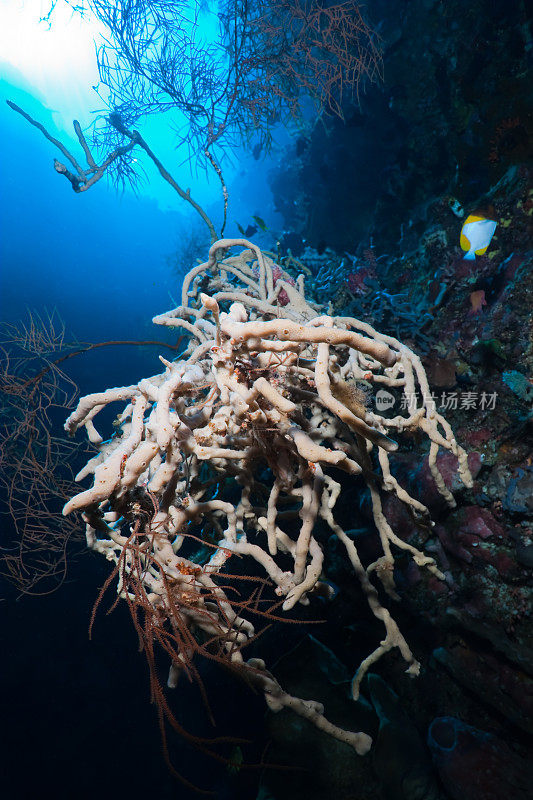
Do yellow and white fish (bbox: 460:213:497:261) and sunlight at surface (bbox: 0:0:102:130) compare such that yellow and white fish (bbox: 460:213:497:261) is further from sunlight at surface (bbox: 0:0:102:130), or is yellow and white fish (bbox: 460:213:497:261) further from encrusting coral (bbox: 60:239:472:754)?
sunlight at surface (bbox: 0:0:102:130)

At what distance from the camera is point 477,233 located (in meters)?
3.32

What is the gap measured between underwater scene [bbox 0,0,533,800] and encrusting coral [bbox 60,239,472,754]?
0.02m

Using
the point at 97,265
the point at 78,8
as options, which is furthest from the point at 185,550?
the point at 97,265

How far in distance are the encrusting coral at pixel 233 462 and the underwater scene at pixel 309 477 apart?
0.02m

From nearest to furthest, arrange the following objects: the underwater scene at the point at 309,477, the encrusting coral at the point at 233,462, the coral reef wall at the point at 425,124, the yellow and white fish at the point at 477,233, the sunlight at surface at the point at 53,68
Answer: the encrusting coral at the point at 233,462 → the underwater scene at the point at 309,477 → the yellow and white fish at the point at 477,233 → the coral reef wall at the point at 425,124 → the sunlight at surface at the point at 53,68

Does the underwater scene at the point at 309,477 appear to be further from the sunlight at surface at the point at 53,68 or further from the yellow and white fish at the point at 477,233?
the sunlight at surface at the point at 53,68

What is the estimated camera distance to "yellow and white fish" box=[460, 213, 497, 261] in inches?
128

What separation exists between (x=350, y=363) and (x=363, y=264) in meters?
4.13

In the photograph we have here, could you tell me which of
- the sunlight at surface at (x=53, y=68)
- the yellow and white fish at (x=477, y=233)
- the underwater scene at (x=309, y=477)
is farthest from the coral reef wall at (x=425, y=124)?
the sunlight at surface at (x=53, y=68)

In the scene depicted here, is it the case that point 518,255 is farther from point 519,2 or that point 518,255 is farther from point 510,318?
point 519,2

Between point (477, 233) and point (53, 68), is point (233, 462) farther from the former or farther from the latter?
point (53, 68)

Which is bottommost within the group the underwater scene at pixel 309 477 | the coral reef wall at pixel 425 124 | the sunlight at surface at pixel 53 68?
the underwater scene at pixel 309 477

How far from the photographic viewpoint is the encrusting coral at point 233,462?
4.62 ft

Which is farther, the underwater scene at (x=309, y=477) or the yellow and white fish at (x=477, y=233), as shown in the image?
the yellow and white fish at (x=477, y=233)
